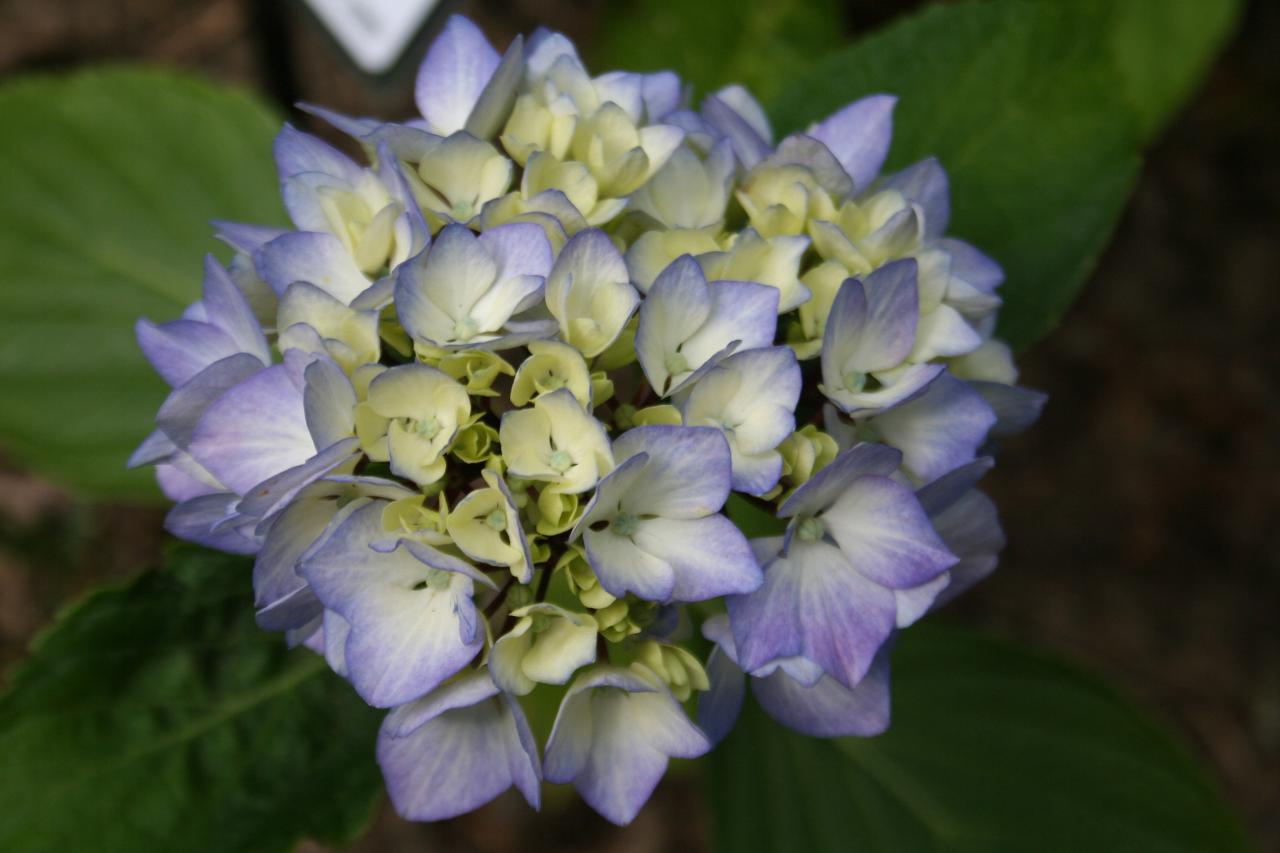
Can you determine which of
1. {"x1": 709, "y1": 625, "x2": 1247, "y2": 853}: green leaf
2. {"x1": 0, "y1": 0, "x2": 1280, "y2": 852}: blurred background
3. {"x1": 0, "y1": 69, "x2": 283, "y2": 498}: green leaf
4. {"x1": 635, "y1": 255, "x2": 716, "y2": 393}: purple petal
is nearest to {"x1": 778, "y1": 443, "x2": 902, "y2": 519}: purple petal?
{"x1": 635, "y1": 255, "x2": 716, "y2": 393}: purple petal

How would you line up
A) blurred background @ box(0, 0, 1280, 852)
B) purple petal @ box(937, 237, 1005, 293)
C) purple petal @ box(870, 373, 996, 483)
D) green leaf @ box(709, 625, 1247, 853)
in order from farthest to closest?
1. blurred background @ box(0, 0, 1280, 852)
2. green leaf @ box(709, 625, 1247, 853)
3. purple petal @ box(937, 237, 1005, 293)
4. purple petal @ box(870, 373, 996, 483)

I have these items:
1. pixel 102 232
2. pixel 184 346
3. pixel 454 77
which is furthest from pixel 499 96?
pixel 102 232

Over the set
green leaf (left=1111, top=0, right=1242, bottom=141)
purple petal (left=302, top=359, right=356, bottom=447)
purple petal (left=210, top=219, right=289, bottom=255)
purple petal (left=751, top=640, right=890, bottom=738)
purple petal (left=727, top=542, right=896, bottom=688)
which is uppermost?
purple petal (left=210, top=219, right=289, bottom=255)

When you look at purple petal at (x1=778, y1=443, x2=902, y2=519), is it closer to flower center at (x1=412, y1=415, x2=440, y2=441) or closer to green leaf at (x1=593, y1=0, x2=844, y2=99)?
flower center at (x1=412, y1=415, x2=440, y2=441)

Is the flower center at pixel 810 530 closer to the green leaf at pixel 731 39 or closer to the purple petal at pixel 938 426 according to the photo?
the purple petal at pixel 938 426

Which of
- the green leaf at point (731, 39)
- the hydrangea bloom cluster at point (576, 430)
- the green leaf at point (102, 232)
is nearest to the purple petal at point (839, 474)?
the hydrangea bloom cluster at point (576, 430)

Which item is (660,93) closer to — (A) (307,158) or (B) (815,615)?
(A) (307,158)

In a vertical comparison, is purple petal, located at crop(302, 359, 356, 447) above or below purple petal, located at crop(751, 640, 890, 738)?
above

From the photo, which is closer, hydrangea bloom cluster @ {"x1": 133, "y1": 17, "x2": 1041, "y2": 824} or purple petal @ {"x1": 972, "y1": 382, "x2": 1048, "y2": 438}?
hydrangea bloom cluster @ {"x1": 133, "y1": 17, "x2": 1041, "y2": 824}
